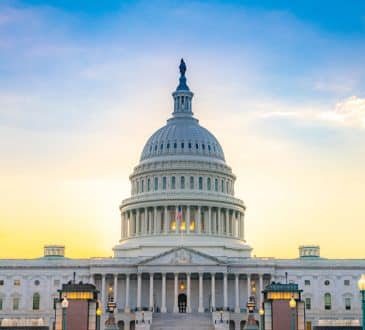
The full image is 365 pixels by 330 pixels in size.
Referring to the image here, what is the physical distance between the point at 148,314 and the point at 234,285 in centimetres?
2331

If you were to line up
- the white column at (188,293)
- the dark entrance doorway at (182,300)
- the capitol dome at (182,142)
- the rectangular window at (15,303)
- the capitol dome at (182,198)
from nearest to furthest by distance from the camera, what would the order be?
the white column at (188,293) → the dark entrance doorway at (182,300) → the rectangular window at (15,303) → the capitol dome at (182,198) → the capitol dome at (182,142)

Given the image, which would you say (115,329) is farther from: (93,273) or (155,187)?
(155,187)

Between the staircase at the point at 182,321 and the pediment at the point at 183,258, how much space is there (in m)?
10.7

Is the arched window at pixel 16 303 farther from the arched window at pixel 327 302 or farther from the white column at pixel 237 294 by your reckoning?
the arched window at pixel 327 302

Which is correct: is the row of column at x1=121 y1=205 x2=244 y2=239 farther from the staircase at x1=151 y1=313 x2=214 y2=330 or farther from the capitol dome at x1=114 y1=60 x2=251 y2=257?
the staircase at x1=151 y1=313 x2=214 y2=330

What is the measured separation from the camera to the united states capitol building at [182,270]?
144 meters

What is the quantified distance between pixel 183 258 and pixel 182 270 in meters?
2.10

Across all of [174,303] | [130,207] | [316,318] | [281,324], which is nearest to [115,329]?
[281,324]

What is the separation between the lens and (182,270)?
144m

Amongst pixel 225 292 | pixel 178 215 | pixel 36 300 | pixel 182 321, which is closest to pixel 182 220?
pixel 178 215

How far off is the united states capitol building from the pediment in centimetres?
18

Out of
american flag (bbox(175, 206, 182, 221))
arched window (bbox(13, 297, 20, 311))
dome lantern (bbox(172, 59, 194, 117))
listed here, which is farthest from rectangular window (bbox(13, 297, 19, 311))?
dome lantern (bbox(172, 59, 194, 117))

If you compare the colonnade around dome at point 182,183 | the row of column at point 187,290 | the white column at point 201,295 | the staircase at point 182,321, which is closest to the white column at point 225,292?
the row of column at point 187,290

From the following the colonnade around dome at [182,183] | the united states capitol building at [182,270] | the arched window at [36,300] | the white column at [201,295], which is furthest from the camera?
the colonnade around dome at [182,183]
